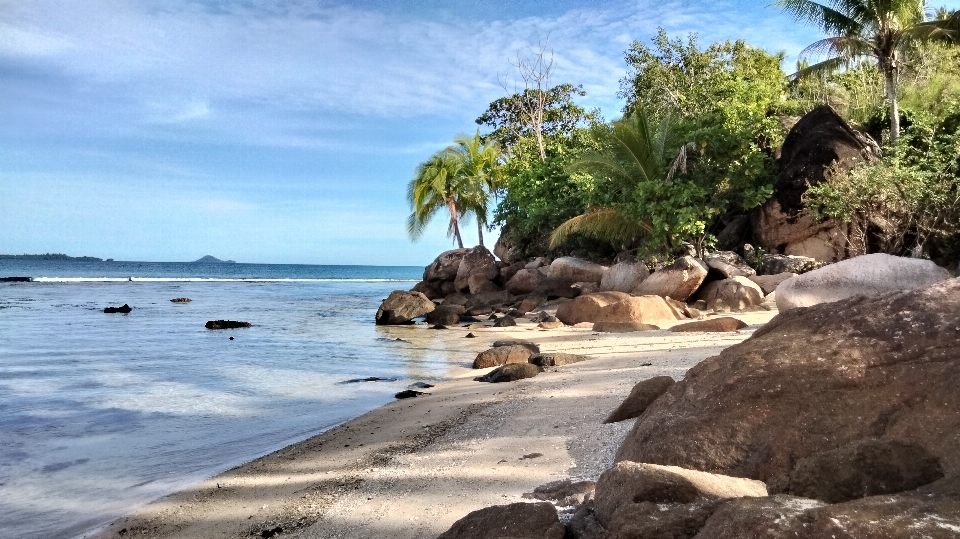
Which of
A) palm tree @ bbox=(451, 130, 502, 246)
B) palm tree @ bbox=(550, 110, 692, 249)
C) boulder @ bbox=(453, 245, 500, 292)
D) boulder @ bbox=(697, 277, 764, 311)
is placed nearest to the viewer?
boulder @ bbox=(697, 277, 764, 311)

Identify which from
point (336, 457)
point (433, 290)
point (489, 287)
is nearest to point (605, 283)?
point (489, 287)

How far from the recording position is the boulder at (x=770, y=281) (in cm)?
1588

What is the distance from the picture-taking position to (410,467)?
14.4 ft

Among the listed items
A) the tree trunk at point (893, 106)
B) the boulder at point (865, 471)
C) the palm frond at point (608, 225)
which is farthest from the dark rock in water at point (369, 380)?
the tree trunk at point (893, 106)

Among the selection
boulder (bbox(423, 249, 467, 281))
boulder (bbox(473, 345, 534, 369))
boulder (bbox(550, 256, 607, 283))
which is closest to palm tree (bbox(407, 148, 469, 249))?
boulder (bbox(423, 249, 467, 281))

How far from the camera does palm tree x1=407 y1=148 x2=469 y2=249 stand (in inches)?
1339

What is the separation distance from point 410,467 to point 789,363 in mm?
2514

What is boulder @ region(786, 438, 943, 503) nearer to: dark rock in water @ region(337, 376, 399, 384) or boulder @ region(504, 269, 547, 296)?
dark rock in water @ region(337, 376, 399, 384)

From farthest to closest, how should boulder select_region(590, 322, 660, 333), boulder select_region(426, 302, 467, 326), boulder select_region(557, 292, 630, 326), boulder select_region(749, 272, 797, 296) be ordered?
boulder select_region(426, 302, 467, 326), boulder select_region(749, 272, 797, 296), boulder select_region(557, 292, 630, 326), boulder select_region(590, 322, 660, 333)

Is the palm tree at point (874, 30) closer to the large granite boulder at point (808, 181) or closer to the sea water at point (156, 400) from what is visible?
the large granite boulder at point (808, 181)

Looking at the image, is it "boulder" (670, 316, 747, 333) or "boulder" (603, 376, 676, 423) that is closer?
"boulder" (603, 376, 676, 423)

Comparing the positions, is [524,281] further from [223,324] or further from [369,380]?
[369,380]

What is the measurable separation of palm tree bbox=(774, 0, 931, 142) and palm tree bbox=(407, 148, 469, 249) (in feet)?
58.0

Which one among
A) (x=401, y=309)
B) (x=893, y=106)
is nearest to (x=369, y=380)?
(x=401, y=309)
